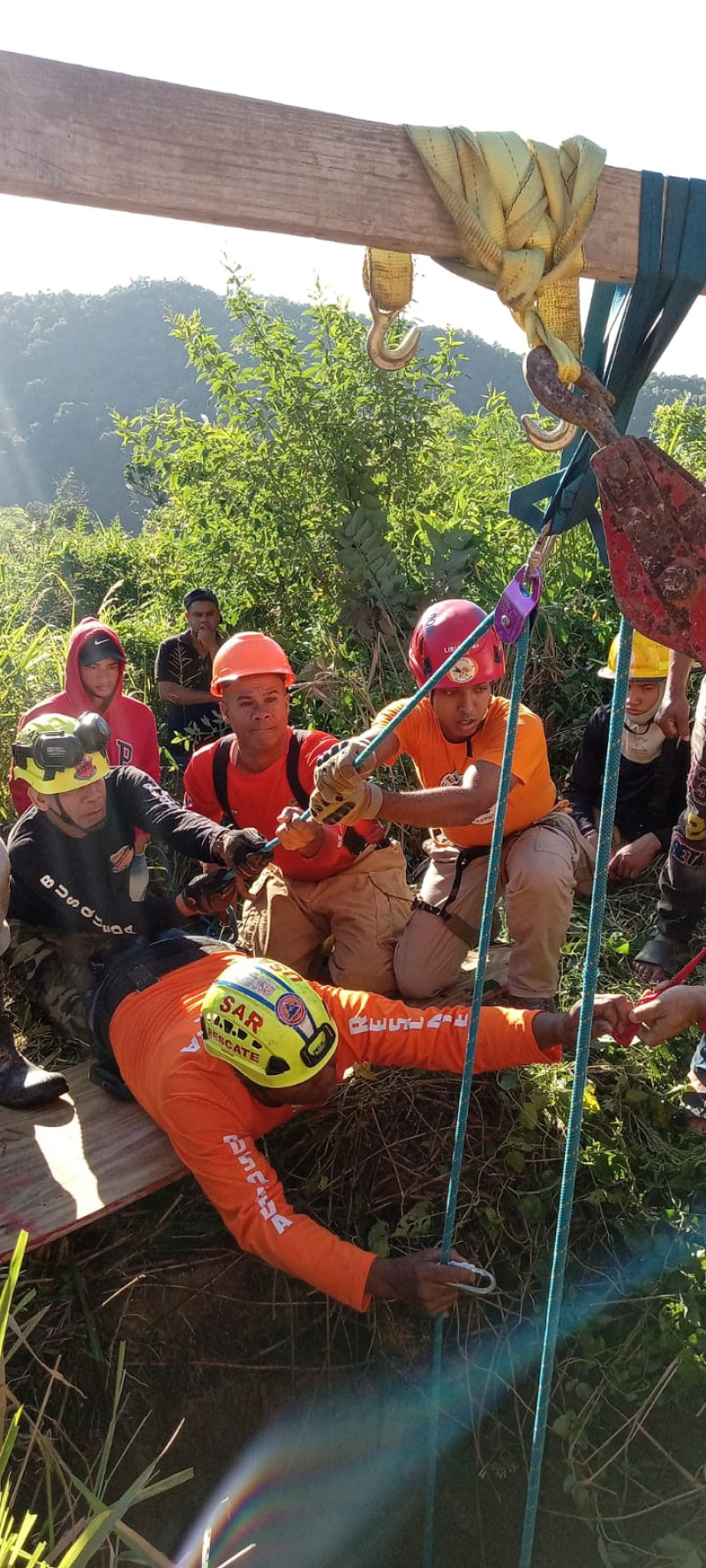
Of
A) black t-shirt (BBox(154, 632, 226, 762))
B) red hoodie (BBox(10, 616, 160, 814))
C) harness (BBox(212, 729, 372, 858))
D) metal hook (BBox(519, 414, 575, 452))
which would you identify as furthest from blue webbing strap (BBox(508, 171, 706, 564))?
black t-shirt (BBox(154, 632, 226, 762))

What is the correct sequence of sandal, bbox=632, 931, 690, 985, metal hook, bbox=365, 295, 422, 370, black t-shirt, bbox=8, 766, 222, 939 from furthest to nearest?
sandal, bbox=632, 931, 690, 985 → black t-shirt, bbox=8, 766, 222, 939 → metal hook, bbox=365, 295, 422, 370

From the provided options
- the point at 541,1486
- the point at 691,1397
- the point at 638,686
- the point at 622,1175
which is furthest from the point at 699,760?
the point at 541,1486

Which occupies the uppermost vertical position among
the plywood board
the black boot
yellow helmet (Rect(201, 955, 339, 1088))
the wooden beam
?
the wooden beam

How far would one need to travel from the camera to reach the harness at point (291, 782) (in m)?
3.70

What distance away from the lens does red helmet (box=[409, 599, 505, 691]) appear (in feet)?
10.4

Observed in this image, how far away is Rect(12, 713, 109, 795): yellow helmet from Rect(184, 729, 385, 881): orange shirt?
461 mm

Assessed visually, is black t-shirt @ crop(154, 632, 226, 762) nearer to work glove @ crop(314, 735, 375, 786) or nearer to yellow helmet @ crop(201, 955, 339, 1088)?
yellow helmet @ crop(201, 955, 339, 1088)

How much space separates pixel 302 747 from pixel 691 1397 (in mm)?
2243

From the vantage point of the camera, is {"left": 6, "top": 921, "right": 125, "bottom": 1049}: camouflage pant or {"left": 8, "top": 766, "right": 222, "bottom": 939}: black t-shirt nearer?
{"left": 8, "top": 766, "right": 222, "bottom": 939}: black t-shirt

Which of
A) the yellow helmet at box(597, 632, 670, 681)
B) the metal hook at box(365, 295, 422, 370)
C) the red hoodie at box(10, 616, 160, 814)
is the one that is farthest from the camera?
the red hoodie at box(10, 616, 160, 814)

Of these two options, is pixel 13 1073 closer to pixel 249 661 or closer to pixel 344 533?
pixel 249 661

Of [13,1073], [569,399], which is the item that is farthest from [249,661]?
[569,399]

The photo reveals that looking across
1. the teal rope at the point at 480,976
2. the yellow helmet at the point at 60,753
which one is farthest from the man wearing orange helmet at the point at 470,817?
the yellow helmet at the point at 60,753

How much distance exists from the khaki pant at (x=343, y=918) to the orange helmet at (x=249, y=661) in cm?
70
